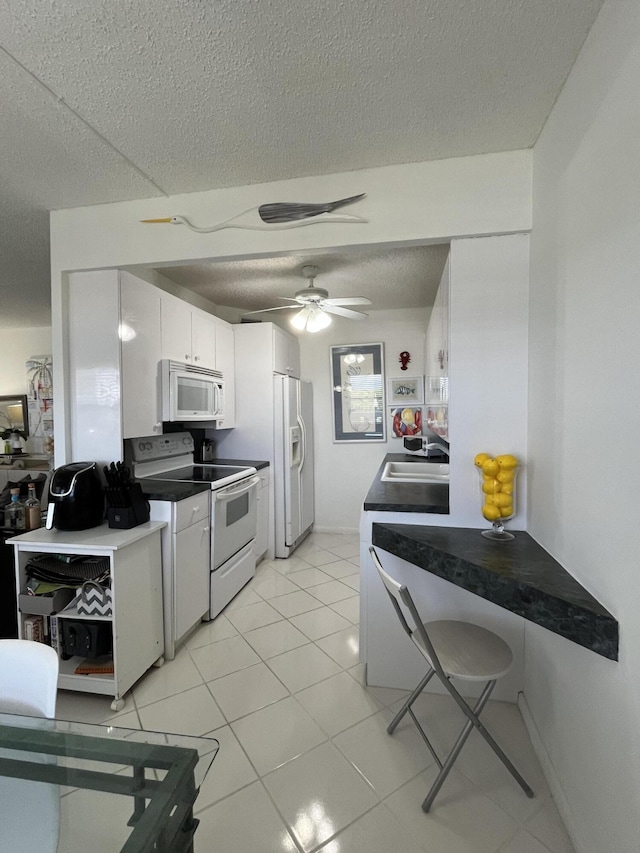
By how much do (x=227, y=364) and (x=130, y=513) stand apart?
1.80 m

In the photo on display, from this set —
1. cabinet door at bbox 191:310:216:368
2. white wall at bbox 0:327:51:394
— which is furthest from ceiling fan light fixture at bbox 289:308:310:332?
white wall at bbox 0:327:51:394

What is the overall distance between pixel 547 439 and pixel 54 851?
5.73 feet

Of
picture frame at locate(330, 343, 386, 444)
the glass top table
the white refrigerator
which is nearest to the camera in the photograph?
the glass top table

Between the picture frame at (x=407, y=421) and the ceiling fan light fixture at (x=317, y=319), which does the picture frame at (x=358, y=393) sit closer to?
the picture frame at (x=407, y=421)

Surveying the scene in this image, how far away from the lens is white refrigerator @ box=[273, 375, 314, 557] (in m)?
3.59

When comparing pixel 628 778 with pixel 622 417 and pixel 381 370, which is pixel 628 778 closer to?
pixel 622 417

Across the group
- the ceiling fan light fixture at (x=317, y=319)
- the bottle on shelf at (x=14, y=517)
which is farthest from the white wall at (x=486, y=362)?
the bottle on shelf at (x=14, y=517)

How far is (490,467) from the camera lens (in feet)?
5.49

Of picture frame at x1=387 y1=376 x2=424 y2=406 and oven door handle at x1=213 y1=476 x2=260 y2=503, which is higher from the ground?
picture frame at x1=387 y1=376 x2=424 y2=406

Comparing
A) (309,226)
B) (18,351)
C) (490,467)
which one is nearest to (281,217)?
(309,226)

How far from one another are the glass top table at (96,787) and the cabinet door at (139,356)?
154cm

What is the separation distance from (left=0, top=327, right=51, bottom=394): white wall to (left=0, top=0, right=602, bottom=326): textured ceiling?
3.55 m

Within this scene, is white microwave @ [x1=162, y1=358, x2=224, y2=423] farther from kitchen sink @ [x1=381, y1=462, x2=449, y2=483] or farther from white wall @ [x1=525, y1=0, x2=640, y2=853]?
white wall @ [x1=525, y1=0, x2=640, y2=853]

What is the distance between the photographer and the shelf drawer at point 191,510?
7.06 feet
